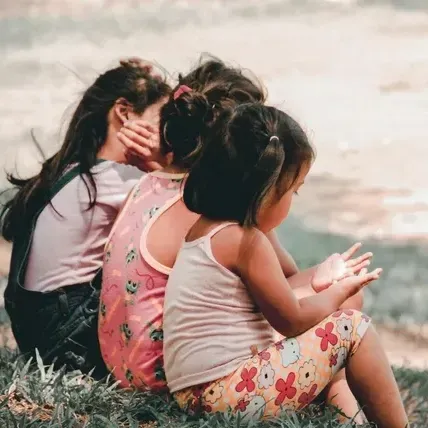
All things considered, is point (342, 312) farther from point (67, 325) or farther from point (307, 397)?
point (67, 325)

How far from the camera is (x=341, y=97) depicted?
5727mm

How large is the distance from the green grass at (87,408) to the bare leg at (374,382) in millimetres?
93

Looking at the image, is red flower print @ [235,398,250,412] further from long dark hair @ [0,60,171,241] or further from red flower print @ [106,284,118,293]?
long dark hair @ [0,60,171,241]

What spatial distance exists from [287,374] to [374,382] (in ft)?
0.75

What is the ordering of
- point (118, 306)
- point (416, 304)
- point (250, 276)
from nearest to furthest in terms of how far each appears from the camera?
point (250, 276)
point (118, 306)
point (416, 304)

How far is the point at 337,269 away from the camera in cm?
266

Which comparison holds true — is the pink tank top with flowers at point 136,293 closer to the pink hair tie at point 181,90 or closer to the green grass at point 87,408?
the green grass at point 87,408

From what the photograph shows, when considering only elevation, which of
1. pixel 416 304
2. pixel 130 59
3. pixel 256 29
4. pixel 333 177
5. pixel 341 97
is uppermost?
pixel 130 59

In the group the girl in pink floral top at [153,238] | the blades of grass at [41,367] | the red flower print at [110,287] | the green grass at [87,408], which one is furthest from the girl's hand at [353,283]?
the blades of grass at [41,367]

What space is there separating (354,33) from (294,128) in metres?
3.64

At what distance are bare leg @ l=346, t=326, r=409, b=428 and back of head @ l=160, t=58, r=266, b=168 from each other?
2.27 feet

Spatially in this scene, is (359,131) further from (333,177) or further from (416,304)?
(416,304)

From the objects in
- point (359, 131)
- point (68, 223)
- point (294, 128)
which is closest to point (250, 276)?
point (294, 128)

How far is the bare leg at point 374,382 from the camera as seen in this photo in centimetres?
243
